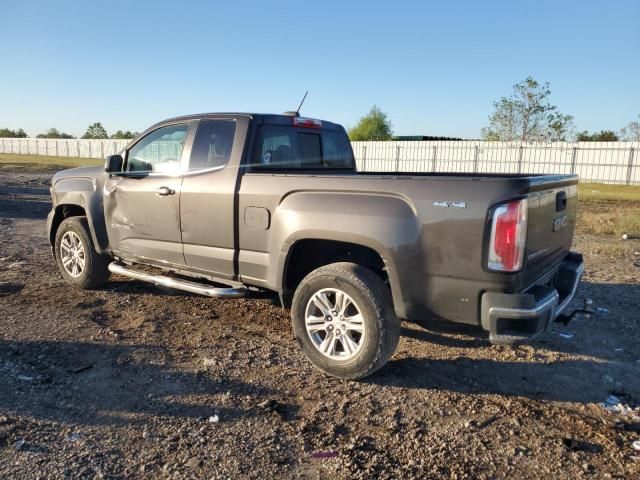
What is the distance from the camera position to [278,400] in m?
3.63

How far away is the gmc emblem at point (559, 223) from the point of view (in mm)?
3960

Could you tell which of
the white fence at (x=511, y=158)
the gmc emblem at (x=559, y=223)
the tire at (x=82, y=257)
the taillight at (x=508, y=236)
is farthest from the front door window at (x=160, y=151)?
the white fence at (x=511, y=158)

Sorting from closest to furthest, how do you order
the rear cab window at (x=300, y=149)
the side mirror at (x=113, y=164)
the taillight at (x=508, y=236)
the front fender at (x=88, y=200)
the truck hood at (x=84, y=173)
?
1. the taillight at (x=508, y=236)
2. the rear cab window at (x=300, y=149)
3. the side mirror at (x=113, y=164)
4. the front fender at (x=88, y=200)
5. the truck hood at (x=84, y=173)

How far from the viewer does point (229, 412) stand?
11.3ft

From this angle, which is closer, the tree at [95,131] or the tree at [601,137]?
the tree at [601,137]

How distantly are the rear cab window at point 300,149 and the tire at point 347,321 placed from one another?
4.29 ft

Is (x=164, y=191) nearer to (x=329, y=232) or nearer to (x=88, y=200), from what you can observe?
(x=88, y=200)

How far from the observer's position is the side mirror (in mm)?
5465

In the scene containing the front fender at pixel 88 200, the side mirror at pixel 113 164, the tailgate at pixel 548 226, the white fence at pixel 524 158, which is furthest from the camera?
the white fence at pixel 524 158

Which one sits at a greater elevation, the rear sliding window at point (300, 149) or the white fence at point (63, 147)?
the white fence at point (63, 147)

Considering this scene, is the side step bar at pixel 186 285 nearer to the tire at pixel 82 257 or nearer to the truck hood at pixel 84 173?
the tire at pixel 82 257

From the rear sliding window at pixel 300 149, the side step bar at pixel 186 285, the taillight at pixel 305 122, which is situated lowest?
the side step bar at pixel 186 285

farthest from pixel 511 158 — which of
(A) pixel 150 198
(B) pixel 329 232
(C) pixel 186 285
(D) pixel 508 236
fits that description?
(D) pixel 508 236

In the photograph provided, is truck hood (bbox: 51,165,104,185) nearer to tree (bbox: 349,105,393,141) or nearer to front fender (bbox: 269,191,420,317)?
front fender (bbox: 269,191,420,317)
